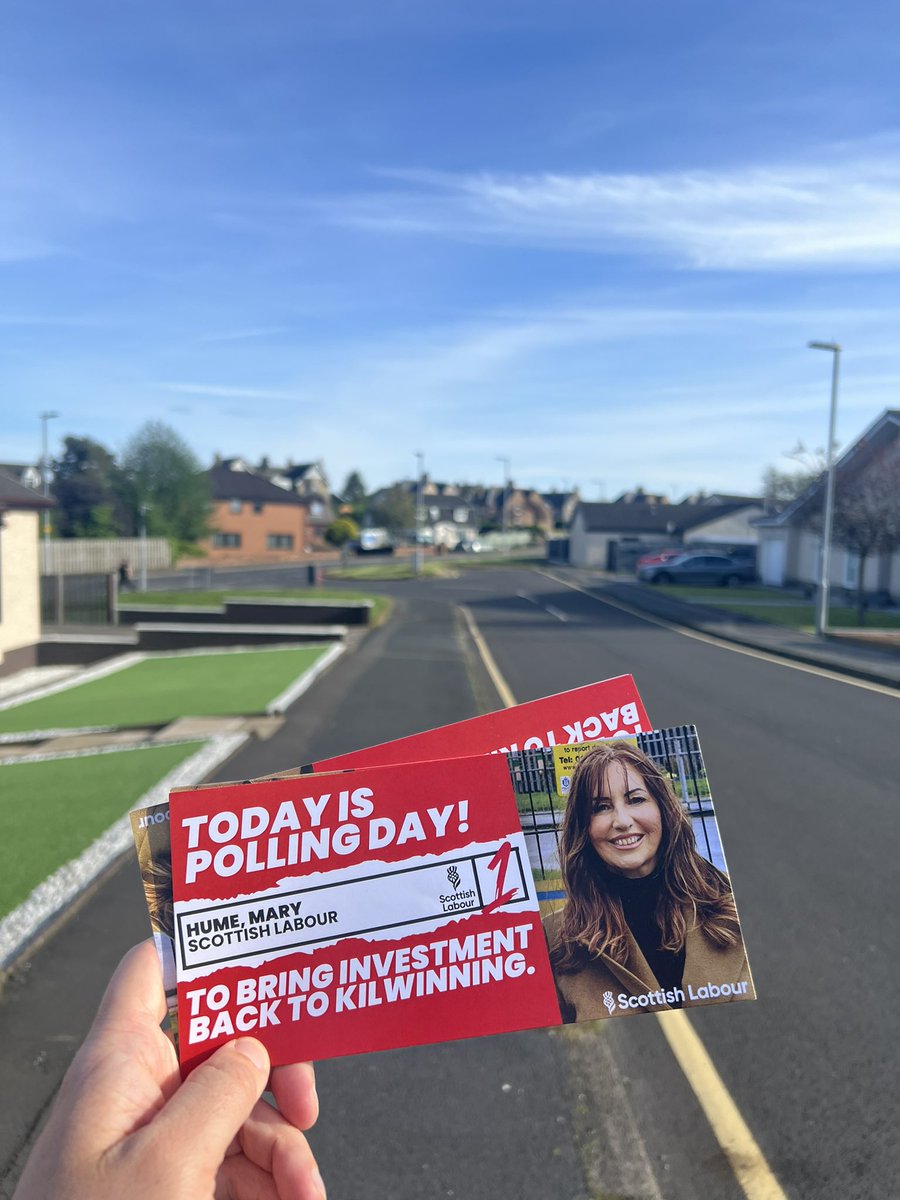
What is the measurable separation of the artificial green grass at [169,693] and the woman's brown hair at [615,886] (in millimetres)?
12836

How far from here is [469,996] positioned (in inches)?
59.1

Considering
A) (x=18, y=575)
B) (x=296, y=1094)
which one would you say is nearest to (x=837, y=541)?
(x=18, y=575)

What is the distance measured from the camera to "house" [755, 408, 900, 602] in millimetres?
31516

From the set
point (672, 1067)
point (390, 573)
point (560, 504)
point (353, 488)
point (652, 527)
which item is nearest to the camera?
point (672, 1067)

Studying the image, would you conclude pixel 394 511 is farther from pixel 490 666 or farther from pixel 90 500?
pixel 490 666

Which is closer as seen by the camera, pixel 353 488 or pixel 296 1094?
pixel 296 1094

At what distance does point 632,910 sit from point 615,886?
0.05m

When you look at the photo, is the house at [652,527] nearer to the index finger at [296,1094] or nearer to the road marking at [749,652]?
the road marking at [749,652]

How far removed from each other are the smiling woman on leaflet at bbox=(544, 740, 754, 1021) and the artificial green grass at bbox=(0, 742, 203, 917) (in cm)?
555

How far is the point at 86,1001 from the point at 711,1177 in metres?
3.19

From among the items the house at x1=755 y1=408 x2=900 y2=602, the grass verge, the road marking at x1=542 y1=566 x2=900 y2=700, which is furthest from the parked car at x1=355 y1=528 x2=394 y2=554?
the road marking at x1=542 y1=566 x2=900 y2=700

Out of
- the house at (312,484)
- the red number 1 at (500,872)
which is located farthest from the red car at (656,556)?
the red number 1 at (500,872)

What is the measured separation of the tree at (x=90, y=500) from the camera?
211 feet

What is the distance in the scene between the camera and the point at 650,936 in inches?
60.9
